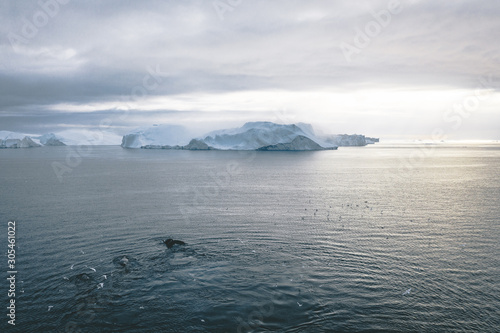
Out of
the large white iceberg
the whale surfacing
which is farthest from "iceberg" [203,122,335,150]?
the whale surfacing

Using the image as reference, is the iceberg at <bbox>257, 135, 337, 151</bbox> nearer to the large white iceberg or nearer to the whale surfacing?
the large white iceberg

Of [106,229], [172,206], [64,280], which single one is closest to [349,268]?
[64,280]

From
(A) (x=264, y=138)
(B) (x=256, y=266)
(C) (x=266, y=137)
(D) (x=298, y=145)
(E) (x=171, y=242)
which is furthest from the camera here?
(D) (x=298, y=145)

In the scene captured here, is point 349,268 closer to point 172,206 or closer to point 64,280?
point 64,280

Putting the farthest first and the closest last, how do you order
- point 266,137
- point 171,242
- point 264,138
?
point 266,137 < point 264,138 < point 171,242

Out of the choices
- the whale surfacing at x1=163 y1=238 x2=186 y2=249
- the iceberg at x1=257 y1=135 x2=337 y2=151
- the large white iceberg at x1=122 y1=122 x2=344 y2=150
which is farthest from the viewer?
the iceberg at x1=257 y1=135 x2=337 y2=151

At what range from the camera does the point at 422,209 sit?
40531 mm

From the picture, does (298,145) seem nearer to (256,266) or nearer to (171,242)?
(171,242)

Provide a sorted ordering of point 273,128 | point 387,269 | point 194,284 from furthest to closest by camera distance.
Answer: point 273,128 < point 387,269 < point 194,284

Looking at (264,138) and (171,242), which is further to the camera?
(264,138)

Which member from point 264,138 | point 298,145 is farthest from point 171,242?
point 298,145

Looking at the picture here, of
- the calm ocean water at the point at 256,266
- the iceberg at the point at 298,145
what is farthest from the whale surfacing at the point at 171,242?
the iceberg at the point at 298,145

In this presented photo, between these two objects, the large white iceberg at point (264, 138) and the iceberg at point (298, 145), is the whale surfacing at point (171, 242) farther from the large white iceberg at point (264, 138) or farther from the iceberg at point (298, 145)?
the iceberg at point (298, 145)

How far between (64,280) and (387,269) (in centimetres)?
1991
